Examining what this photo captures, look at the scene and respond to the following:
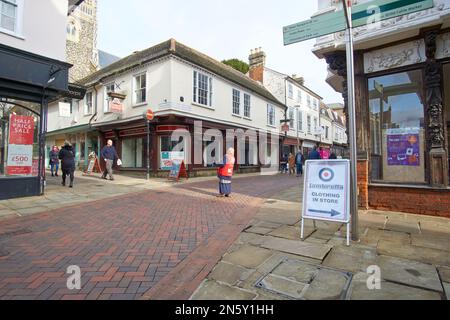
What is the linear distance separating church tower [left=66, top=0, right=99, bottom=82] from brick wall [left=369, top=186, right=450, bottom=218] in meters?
44.2

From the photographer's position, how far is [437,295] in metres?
2.50

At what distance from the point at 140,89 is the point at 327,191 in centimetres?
1332

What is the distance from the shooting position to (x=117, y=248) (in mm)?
3836

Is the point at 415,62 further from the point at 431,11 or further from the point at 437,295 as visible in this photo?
the point at 437,295

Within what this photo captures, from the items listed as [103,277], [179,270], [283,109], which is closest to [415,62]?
[179,270]

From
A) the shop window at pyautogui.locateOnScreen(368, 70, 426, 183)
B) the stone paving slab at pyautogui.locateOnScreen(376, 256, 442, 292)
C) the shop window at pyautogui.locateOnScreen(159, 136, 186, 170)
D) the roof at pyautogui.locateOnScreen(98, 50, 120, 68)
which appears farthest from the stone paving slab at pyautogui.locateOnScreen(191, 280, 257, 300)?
the roof at pyautogui.locateOnScreen(98, 50, 120, 68)

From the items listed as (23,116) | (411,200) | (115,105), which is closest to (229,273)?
(411,200)

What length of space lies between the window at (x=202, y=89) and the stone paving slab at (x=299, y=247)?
39.1 ft

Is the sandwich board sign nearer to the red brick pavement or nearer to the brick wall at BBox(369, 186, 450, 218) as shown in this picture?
the red brick pavement

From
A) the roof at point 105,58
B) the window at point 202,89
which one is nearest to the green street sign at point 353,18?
the window at point 202,89

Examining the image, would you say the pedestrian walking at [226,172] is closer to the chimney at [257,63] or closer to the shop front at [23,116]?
the shop front at [23,116]

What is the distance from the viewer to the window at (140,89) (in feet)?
48.5

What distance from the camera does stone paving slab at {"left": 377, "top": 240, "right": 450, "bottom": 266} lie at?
3.30 meters

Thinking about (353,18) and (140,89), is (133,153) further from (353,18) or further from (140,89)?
(353,18)
